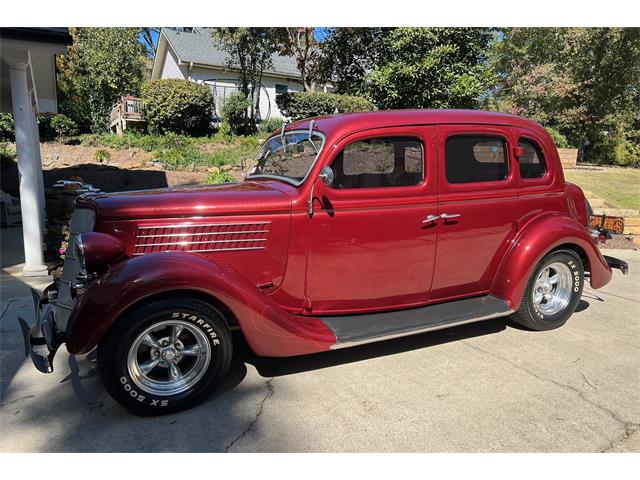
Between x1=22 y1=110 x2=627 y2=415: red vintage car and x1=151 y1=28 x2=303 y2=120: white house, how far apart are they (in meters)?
18.4

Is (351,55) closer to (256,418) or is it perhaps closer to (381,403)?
(381,403)

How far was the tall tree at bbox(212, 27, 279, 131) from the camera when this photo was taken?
50.6 feet

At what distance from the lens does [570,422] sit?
111 inches

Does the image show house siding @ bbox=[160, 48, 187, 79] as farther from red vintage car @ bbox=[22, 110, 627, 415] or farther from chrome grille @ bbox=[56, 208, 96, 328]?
chrome grille @ bbox=[56, 208, 96, 328]

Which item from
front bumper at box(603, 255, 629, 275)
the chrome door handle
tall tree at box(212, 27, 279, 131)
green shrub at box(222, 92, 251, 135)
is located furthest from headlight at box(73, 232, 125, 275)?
green shrub at box(222, 92, 251, 135)

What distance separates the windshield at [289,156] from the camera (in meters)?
3.53

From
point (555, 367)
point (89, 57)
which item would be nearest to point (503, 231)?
point (555, 367)

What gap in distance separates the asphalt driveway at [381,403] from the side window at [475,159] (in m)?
1.45

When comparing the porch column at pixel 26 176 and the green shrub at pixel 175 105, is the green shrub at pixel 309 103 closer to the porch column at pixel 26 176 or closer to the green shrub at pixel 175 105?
the green shrub at pixel 175 105

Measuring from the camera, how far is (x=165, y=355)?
289cm

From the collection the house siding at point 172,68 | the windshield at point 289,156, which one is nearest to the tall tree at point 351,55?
the house siding at point 172,68

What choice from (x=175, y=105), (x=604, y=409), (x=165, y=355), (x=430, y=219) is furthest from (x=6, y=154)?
(x=604, y=409)

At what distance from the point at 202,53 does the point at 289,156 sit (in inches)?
859

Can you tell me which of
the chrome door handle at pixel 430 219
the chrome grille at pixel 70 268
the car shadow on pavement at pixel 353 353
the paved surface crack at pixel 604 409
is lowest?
the car shadow on pavement at pixel 353 353
